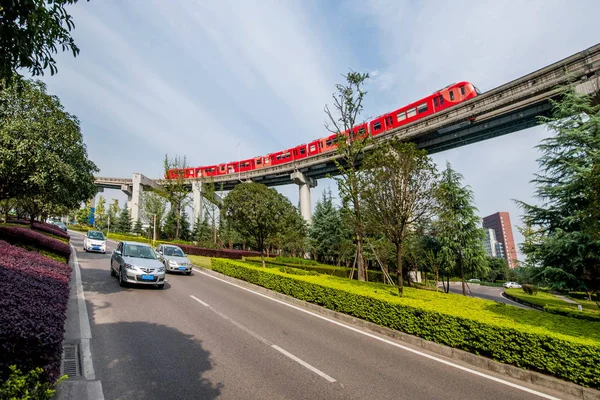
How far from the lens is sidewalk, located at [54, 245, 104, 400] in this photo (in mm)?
3639

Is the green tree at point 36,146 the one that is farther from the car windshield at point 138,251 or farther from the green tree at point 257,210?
the green tree at point 257,210

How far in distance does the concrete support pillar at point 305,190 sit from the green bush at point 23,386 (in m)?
37.1

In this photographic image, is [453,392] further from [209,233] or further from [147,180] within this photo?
[147,180]

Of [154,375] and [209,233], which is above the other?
[209,233]

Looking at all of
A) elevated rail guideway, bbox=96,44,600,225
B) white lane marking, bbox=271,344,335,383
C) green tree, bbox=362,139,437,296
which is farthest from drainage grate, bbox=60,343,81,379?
elevated rail guideway, bbox=96,44,600,225

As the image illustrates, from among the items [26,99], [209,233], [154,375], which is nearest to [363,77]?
[26,99]

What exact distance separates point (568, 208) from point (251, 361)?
16.3m

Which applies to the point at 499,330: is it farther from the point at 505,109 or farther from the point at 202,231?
the point at 202,231

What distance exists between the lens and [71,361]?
4512 millimetres

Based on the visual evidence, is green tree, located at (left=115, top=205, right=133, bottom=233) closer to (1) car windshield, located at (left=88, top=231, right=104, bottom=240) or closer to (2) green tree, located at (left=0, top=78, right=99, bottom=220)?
(1) car windshield, located at (left=88, top=231, right=104, bottom=240)

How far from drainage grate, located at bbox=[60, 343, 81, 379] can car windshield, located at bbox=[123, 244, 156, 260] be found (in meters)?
6.21

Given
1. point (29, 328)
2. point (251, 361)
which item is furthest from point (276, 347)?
point (29, 328)

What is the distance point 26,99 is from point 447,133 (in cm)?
2946

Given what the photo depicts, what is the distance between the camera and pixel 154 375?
424 cm
